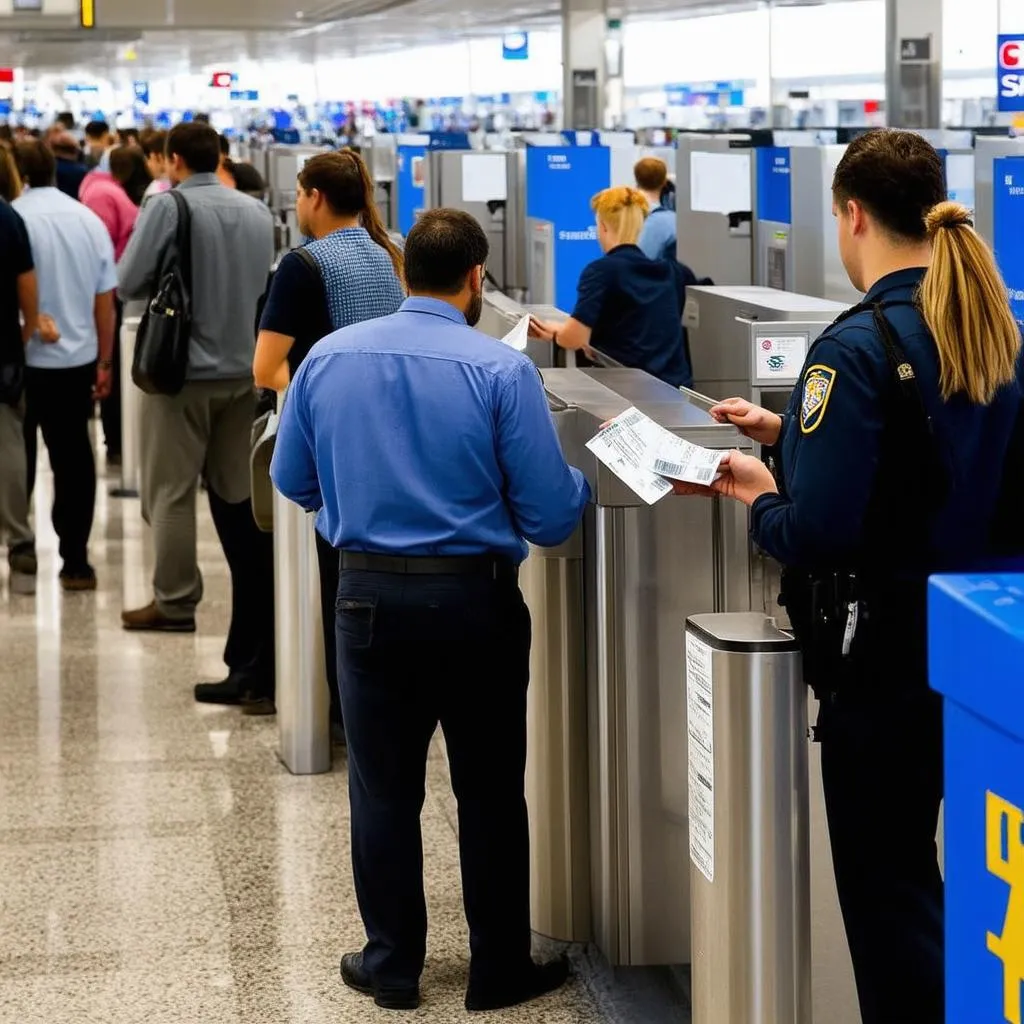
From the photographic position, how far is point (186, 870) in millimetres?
4258

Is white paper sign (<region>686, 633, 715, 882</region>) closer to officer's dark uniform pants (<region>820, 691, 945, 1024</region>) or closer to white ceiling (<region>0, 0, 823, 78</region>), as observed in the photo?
officer's dark uniform pants (<region>820, 691, 945, 1024</region>)

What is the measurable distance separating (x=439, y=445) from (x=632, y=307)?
356 centimetres

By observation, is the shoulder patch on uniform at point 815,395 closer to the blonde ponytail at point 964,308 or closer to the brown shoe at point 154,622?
the blonde ponytail at point 964,308

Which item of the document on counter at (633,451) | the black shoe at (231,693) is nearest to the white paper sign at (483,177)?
the black shoe at (231,693)

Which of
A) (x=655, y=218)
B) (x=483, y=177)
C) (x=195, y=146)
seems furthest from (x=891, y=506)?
(x=483, y=177)

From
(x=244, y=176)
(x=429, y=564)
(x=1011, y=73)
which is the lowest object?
(x=429, y=564)

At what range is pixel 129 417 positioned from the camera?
8.44 m

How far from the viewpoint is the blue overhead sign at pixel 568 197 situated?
966 centimetres

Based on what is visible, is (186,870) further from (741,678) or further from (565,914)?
(741,678)

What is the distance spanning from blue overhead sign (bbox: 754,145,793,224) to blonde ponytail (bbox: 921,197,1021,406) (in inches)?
194

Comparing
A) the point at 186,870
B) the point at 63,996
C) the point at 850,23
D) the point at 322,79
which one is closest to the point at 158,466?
the point at 186,870

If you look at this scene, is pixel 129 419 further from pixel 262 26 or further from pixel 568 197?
pixel 262 26

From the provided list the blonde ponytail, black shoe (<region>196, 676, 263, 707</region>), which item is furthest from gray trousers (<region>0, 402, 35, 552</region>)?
the blonde ponytail

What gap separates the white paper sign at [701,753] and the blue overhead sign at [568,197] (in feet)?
23.1
